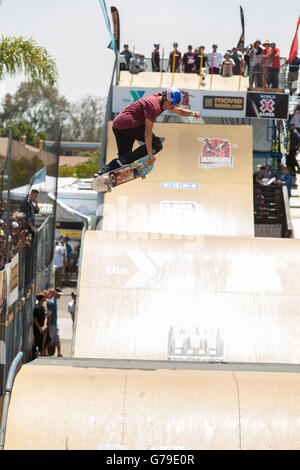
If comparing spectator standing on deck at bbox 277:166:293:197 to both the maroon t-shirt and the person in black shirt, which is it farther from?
the maroon t-shirt

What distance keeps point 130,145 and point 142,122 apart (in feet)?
1.58

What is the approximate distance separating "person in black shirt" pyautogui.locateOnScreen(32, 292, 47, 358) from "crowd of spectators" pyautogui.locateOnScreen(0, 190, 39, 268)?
186 cm

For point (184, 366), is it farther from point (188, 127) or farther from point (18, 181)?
point (188, 127)

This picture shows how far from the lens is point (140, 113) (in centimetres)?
677

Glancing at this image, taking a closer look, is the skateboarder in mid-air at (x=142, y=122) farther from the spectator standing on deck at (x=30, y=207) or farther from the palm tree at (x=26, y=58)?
the palm tree at (x=26, y=58)

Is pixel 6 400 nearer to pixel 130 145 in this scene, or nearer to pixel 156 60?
pixel 130 145

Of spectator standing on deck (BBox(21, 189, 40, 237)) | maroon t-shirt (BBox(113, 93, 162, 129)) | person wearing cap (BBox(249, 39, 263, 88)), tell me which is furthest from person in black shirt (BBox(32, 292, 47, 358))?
person wearing cap (BBox(249, 39, 263, 88))

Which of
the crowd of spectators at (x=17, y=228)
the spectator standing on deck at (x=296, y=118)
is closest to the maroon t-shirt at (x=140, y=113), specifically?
the crowd of spectators at (x=17, y=228)

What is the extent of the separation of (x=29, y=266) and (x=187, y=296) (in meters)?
3.64

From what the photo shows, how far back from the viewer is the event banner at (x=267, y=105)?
730 inches

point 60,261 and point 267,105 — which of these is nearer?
point 267,105

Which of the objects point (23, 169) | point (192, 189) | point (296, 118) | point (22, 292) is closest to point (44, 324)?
point (22, 292)

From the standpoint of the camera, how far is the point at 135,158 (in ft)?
24.0
